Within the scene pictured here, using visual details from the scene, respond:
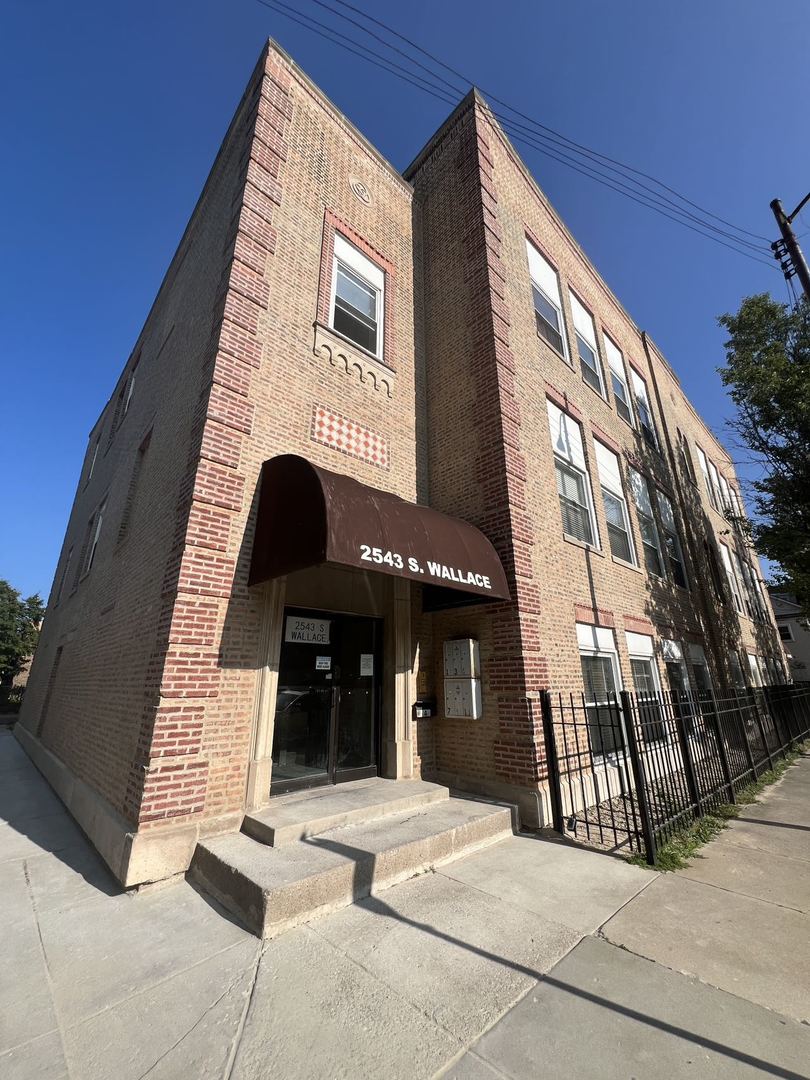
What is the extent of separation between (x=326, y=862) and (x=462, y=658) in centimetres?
343

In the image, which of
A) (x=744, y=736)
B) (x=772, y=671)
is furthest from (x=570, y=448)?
(x=772, y=671)

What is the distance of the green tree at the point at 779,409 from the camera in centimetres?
1480

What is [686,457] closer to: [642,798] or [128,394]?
[642,798]

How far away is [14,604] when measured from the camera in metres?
31.0

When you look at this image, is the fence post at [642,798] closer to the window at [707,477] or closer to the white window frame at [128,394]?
the white window frame at [128,394]

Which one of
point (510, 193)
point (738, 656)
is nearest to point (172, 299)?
point (510, 193)

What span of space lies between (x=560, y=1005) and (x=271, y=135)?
1154 cm

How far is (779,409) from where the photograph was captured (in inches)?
596

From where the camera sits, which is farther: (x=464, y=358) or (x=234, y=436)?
(x=464, y=358)

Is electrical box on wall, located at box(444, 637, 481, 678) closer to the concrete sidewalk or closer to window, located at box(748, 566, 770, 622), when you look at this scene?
the concrete sidewalk

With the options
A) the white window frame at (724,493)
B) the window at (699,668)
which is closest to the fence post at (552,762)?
the window at (699,668)

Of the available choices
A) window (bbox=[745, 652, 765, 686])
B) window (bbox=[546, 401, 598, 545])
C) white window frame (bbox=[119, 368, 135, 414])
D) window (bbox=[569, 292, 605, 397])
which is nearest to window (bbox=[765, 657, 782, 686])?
window (bbox=[745, 652, 765, 686])

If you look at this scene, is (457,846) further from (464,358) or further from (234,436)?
(464,358)

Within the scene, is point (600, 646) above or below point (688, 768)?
above
